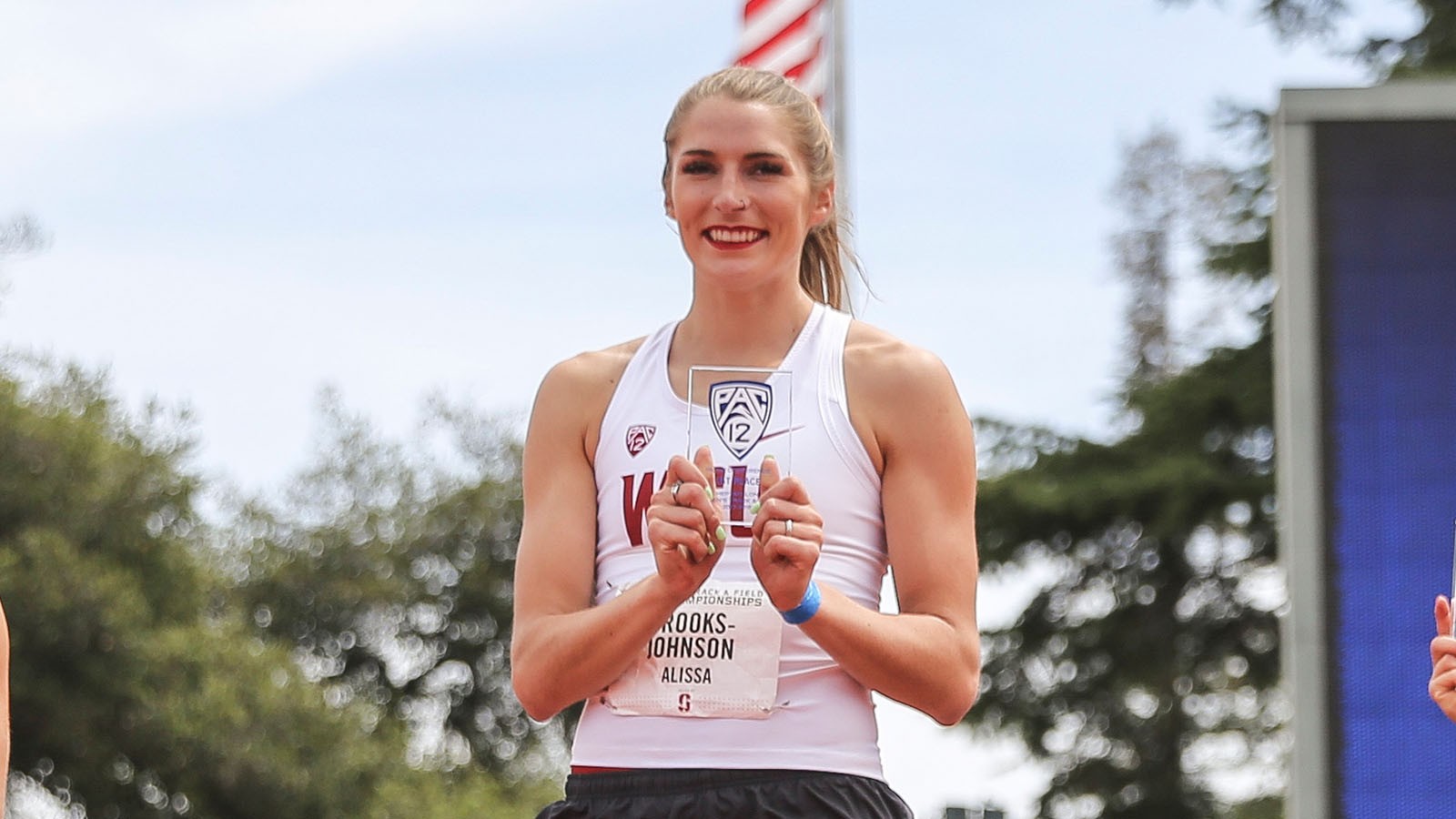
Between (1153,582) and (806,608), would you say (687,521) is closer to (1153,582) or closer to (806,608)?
(806,608)

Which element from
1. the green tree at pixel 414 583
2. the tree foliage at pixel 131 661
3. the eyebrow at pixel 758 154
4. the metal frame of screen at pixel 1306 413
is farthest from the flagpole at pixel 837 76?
the green tree at pixel 414 583

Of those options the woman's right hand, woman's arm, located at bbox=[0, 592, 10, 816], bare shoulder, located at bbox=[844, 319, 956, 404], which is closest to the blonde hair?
bare shoulder, located at bbox=[844, 319, 956, 404]

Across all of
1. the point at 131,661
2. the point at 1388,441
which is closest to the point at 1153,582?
the point at 131,661

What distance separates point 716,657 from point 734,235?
54 centimetres

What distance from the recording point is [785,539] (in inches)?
96.2

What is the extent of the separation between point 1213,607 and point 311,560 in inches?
598

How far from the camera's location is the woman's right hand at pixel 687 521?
2.46m

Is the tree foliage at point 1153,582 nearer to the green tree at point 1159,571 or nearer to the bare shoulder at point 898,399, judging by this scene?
the green tree at point 1159,571

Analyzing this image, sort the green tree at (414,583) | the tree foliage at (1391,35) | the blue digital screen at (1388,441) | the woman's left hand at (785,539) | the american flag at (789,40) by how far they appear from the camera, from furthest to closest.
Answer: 1. the green tree at (414,583)
2. the tree foliage at (1391,35)
3. the american flag at (789,40)
4. the blue digital screen at (1388,441)
5. the woman's left hand at (785,539)

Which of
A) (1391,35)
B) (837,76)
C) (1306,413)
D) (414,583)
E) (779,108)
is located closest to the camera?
(779,108)

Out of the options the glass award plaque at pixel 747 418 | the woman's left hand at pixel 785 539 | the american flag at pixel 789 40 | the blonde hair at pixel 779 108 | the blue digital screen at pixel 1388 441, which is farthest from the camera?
the american flag at pixel 789 40

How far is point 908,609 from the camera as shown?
9.13ft

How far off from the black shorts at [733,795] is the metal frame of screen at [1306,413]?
2.12 meters

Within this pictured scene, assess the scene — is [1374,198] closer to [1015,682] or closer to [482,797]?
[1015,682]
